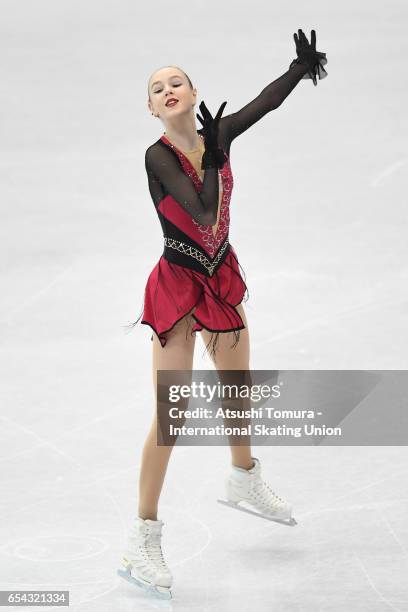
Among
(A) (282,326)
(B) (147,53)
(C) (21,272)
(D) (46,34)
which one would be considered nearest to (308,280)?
(A) (282,326)

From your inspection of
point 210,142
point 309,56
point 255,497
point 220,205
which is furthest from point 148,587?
point 309,56

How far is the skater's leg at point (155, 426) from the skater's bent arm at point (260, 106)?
739 mm

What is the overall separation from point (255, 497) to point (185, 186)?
1.49 meters

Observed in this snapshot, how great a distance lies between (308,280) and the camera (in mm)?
7660

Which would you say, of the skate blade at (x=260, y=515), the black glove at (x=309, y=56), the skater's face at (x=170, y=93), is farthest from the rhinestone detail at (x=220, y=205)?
the skate blade at (x=260, y=515)

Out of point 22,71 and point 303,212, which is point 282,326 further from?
point 22,71

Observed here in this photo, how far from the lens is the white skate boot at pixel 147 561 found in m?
4.61

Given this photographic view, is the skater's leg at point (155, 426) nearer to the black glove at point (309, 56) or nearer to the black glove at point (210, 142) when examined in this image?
the black glove at point (210, 142)

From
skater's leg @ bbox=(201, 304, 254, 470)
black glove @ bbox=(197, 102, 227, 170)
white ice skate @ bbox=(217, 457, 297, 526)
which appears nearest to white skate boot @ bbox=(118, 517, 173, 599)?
white ice skate @ bbox=(217, 457, 297, 526)

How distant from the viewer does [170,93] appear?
4605mm

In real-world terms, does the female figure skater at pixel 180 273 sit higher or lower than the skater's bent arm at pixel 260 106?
lower

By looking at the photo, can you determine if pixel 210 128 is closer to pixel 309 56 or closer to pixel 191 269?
pixel 191 269

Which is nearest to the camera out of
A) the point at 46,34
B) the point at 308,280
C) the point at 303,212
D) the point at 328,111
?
the point at 308,280

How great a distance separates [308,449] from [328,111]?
15.1 ft
